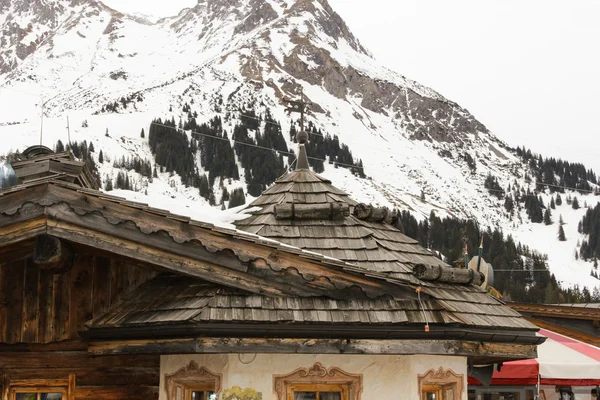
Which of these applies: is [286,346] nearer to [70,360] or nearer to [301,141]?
[70,360]

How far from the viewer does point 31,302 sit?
324 inches

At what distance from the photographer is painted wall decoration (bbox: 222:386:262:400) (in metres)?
7.84

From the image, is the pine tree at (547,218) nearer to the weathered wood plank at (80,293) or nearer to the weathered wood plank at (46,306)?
the weathered wood plank at (80,293)

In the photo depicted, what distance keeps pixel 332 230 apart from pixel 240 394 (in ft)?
7.57

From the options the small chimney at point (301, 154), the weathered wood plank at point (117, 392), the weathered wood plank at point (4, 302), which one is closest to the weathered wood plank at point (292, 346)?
the weathered wood plank at point (117, 392)

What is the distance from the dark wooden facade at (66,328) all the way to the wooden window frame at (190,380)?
0.28 metres

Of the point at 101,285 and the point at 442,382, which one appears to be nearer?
the point at 101,285

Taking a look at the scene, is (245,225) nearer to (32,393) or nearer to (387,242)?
(387,242)

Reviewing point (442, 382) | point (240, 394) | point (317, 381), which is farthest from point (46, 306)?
point (442, 382)

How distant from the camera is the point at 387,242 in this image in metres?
9.59

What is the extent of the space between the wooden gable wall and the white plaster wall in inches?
32.2

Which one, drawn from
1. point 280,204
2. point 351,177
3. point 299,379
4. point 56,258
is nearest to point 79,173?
point 56,258

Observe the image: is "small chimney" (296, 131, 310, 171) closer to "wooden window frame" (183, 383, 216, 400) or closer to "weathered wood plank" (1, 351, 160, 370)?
"weathered wood plank" (1, 351, 160, 370)

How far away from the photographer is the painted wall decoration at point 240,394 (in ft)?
25.7
